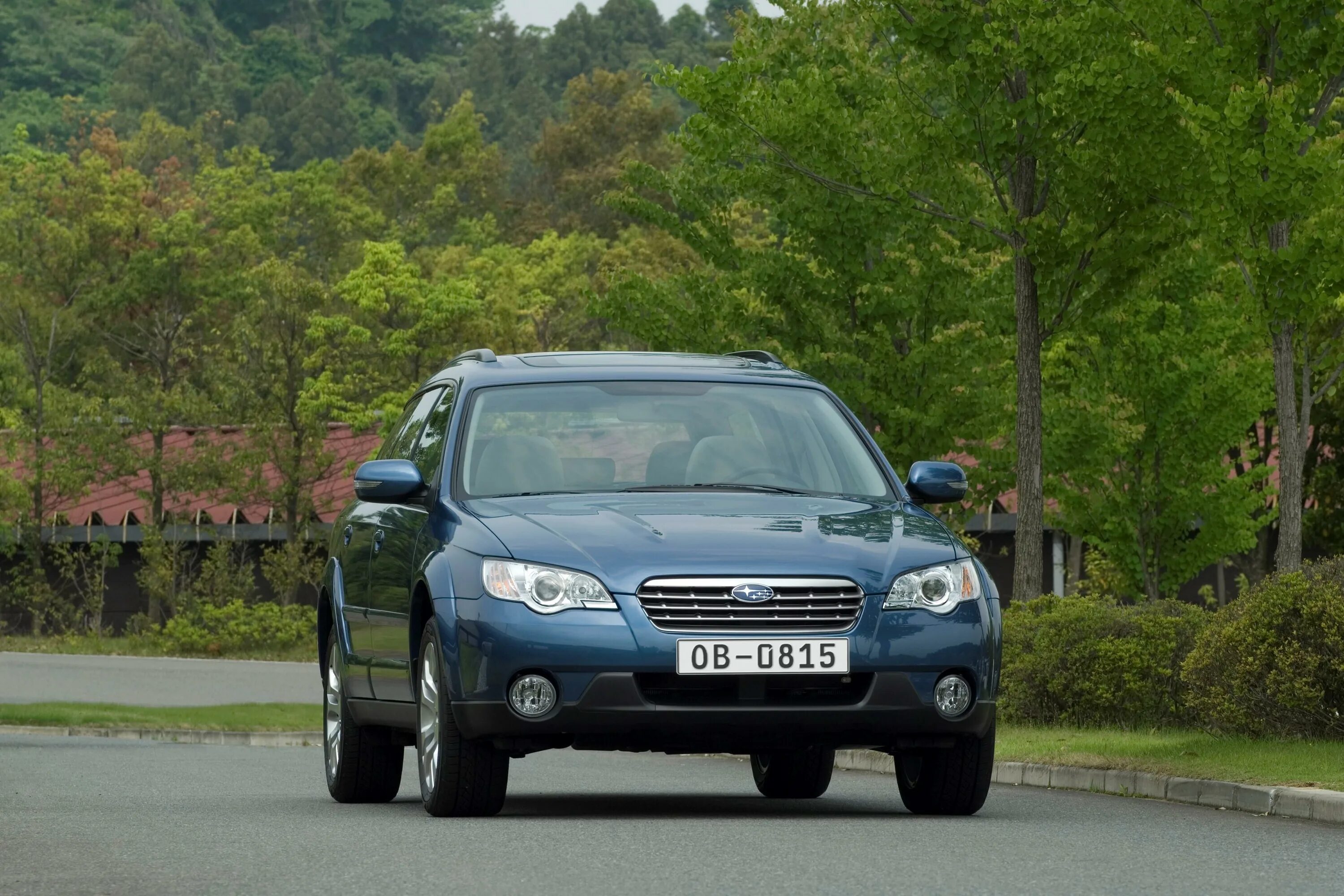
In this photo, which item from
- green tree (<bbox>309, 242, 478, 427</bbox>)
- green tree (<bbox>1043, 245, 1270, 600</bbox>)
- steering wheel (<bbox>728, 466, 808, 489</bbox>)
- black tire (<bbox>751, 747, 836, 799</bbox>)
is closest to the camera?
steering wheel (<bbox>728, 466, 808, 489</bbox>)

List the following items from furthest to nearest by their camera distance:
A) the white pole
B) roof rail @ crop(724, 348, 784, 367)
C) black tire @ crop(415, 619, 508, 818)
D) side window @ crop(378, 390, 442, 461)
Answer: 1. the white pole
2. side window @ crop(378, 390, 442, 461)
3. roof rail @ crop(724, 348, 784, 367)
4. black tire @ crop(415, 619, 508, 818)

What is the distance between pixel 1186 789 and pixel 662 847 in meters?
4.30

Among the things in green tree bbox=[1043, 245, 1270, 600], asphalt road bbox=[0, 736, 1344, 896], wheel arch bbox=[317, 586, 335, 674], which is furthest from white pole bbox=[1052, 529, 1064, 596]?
wheel arch bbox=[317, 586, 335, 674]

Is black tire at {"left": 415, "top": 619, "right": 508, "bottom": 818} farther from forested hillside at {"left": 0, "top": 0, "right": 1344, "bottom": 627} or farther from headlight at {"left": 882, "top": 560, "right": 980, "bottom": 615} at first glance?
forested hillside at {"left": 0, "top": 0, "right": 1344, "bottom": 627}

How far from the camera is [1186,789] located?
39.1ft

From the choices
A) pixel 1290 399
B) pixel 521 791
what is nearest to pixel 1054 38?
pixel 1290 399

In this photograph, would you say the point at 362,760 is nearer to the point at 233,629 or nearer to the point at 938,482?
the point at 938,482

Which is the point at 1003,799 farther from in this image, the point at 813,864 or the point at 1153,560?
the point at 1153,560

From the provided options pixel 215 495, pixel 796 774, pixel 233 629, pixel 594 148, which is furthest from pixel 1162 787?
pixel 594 148

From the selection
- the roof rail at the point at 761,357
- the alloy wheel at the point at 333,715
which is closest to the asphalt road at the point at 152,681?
the alloy wheel at the point at 333,715

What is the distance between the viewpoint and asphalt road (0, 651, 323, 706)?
35500 mm

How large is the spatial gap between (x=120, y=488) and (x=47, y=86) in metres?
82.9

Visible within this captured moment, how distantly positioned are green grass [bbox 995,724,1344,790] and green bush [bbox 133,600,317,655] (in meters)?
33.1

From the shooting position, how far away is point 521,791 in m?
13.6
